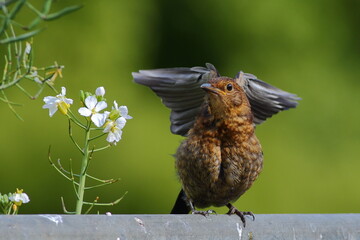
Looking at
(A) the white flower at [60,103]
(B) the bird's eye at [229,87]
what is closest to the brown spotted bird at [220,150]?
(B) the bird's eye at [229,87]

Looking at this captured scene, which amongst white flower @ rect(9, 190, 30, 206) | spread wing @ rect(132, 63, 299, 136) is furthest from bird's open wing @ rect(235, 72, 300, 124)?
white flower @ rect(9, 190, 30, 206)

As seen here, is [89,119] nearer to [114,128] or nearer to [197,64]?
[114,128]

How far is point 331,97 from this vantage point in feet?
17.2

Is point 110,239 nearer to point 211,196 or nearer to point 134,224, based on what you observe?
point 134,224

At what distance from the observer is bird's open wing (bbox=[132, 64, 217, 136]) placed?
13.8 ft

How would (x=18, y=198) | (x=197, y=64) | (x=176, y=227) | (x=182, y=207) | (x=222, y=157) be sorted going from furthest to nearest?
(x=197, y=64), (x=182, y=207), (x=222, y=157), (x=18, y=198), (x=176, y=227)

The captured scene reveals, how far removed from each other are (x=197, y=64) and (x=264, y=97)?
3.53 feet

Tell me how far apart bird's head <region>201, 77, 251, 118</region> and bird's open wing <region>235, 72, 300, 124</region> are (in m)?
0.48

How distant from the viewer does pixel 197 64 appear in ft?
17.6

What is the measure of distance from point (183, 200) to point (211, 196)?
15.3 inches

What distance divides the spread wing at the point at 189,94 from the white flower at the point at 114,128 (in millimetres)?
1323

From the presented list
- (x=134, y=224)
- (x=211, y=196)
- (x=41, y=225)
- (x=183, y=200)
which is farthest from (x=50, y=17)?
(x=183, y=200)

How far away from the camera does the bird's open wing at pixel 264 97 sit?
4.32 m

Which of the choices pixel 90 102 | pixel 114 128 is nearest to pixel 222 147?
pixel 114 128
